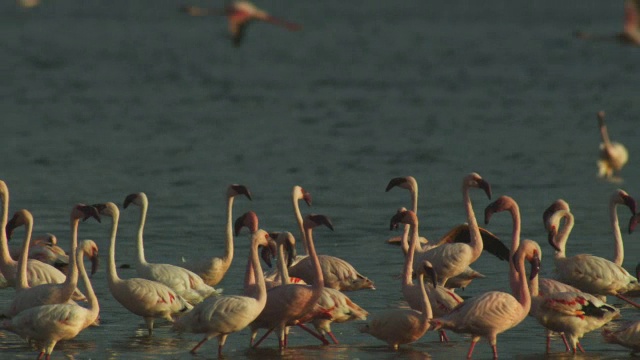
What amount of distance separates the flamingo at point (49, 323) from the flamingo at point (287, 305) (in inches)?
58.3

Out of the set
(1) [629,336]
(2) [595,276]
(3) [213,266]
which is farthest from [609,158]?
(1) [629,336]

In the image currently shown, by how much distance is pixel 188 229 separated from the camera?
53.6 ft

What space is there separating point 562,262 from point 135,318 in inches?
156

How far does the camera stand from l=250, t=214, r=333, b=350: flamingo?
10859 mm

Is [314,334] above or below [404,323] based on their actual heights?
below

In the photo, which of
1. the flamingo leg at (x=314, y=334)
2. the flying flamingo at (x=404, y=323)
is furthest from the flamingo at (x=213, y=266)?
the flying flamingo at (x=404, y=323)

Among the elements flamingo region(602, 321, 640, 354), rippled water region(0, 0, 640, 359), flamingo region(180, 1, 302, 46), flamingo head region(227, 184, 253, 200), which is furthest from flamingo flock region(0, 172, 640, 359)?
flamingo region(180, 1, 302, 46)

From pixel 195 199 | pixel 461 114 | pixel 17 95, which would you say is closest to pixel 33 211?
pixel 195 199

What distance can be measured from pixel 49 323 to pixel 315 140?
15.8 metres

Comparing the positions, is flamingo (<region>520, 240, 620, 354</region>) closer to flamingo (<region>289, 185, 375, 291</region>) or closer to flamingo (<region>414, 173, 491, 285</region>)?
flamingo (<region>414, 173, 491, 285</region>)

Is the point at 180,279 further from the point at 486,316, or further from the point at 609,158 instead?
the point at 609,158

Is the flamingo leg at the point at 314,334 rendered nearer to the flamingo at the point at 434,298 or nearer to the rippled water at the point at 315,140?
the rippled water at the point at 315,140

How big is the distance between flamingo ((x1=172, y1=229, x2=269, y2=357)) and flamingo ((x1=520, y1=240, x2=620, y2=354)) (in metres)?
2.20

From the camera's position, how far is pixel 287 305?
10875 millimetres
